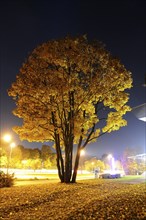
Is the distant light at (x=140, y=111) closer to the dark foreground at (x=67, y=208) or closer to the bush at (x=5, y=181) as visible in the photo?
the bush at (x=5, y=181)

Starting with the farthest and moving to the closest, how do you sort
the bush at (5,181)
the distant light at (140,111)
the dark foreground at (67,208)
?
the distant light at (140,111), the bush at (5,181), the dark foreground at (67,208)

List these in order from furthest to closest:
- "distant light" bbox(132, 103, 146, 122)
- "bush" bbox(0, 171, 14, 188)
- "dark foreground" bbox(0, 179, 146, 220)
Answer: "distant light" bbox(132, 103, 146, 122) → "bush" bbox(0, 171, 14, 188) → "dark foreground" bbox(0, 179, 146, 220)

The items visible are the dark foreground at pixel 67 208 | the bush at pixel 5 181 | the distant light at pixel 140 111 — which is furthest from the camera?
the distant light at pixel 140 111

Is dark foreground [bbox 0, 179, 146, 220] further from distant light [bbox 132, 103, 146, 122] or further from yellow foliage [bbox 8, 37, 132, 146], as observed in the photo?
distant light [bbox 132, 103, 146, 122]

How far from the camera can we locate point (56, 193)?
1047 cm

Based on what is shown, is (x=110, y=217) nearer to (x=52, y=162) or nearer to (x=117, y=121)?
(x=117, y=121)

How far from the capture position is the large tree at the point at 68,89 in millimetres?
15445

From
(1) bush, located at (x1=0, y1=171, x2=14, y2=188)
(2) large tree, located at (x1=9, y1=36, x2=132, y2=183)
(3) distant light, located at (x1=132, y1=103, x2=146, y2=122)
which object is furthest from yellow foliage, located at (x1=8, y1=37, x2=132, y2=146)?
(3) distant light, located at (x1=132, y1=103, x2=146, y2=122)

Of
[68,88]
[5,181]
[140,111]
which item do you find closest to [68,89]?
[68,88]

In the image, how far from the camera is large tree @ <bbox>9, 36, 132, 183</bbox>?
1545cm

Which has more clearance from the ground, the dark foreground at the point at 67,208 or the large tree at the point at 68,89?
the large tree at the point at 68,89

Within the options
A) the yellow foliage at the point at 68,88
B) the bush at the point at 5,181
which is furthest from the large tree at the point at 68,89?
the bush at the point at 5,181

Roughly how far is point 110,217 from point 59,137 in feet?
37.3

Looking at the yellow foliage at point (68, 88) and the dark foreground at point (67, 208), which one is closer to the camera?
the dark foreground at point (67, 208)
